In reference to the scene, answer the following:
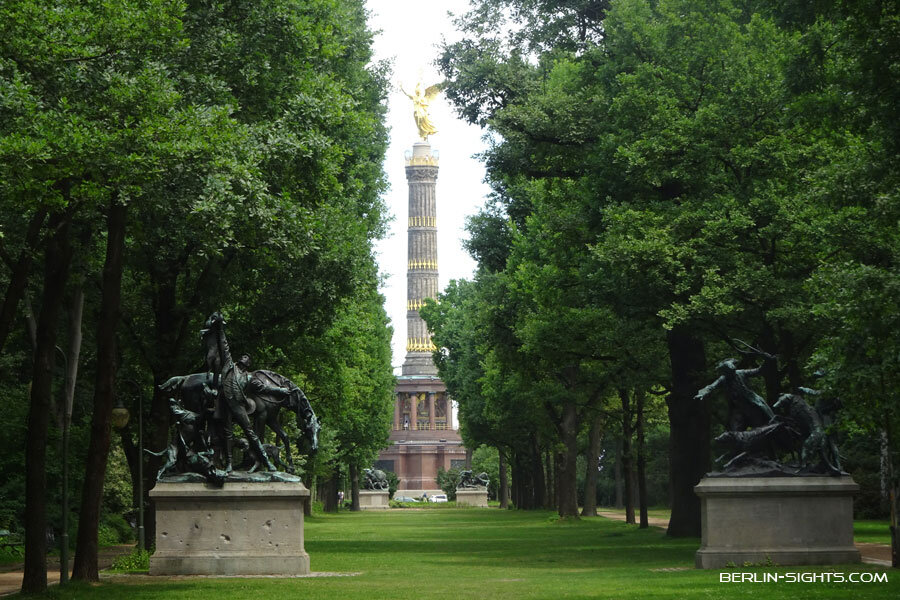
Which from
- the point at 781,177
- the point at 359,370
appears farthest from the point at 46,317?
the point at 359,370

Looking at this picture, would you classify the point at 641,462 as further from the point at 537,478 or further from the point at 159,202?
the point at 537,478

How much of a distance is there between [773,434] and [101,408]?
12515 millimetres

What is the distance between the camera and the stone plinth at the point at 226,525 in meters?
25.2

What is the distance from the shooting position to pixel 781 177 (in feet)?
101

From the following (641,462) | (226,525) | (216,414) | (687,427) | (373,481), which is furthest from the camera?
(373,481)

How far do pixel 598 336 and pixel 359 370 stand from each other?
66.3ft

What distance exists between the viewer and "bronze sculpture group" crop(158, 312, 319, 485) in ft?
83.5

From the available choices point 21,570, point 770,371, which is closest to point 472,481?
point 770,371

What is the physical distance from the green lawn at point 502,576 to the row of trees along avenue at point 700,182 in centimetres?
301

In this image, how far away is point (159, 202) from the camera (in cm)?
2189

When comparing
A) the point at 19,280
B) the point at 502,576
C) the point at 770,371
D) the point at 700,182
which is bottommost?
the point at 502,576

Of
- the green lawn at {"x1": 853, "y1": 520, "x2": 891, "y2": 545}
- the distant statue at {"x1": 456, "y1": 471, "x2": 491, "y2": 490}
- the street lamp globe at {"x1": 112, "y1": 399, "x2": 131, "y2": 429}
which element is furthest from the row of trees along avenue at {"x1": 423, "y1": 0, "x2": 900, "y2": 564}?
the distant statue at {"x1": 456, "y1": 471, "x2": 491, "y2": 490}

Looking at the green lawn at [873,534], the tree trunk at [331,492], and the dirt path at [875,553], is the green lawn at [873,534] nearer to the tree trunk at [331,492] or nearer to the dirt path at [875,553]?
the dirt path at [875,553]

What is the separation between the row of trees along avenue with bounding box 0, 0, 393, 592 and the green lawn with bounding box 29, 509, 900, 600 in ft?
10.1
